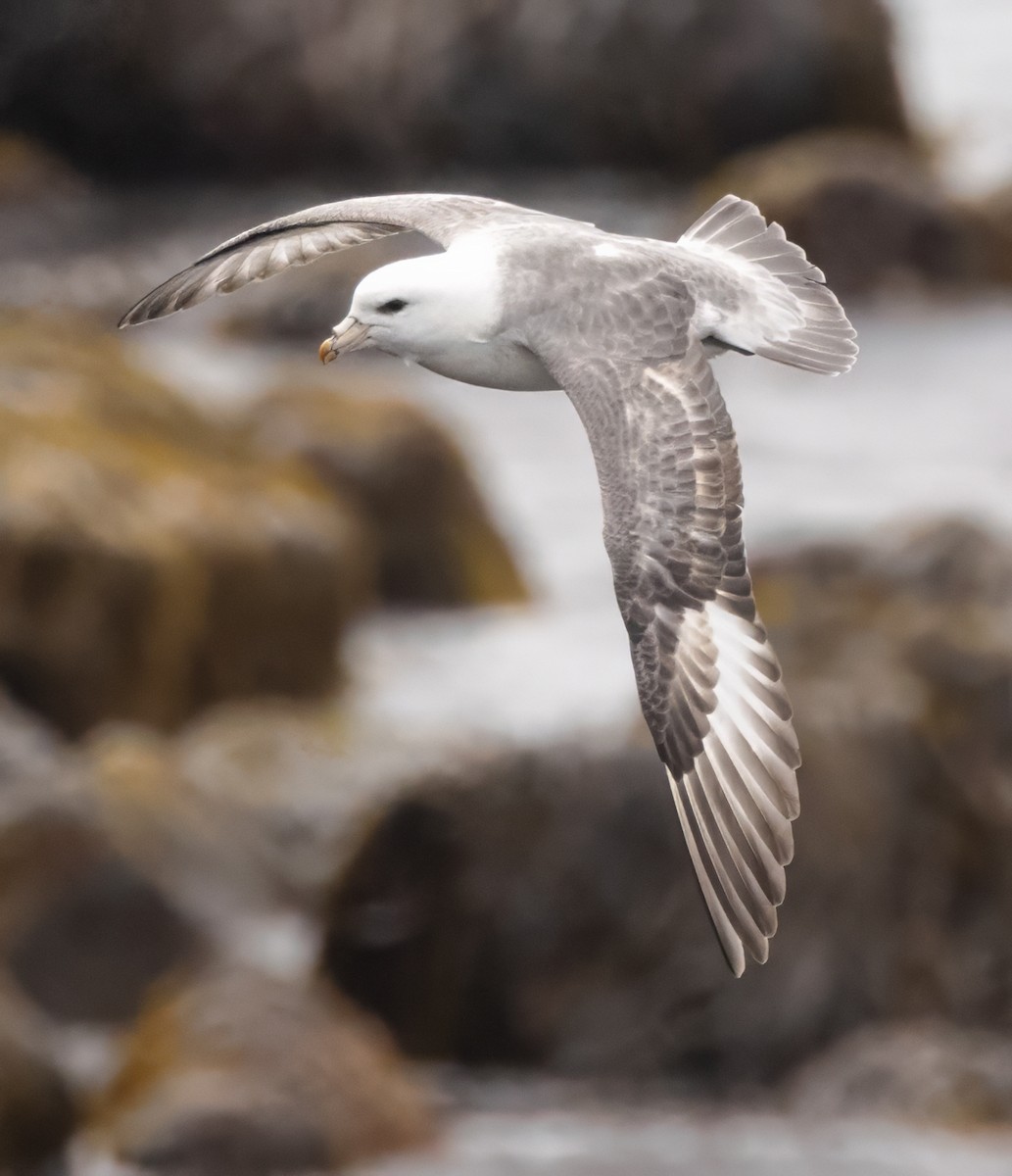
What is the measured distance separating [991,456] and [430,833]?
10876 millimetres

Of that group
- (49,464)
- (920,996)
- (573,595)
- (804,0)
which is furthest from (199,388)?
(920,996)

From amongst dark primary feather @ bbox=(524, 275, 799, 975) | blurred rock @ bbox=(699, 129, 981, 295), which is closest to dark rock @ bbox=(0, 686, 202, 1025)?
dark primary feather @ bbox=(524, 275, 799, 975)

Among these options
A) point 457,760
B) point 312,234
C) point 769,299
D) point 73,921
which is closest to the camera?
point 769,299

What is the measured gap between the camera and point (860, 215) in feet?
67.2

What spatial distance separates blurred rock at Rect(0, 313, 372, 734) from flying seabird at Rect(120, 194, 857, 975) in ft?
20.3

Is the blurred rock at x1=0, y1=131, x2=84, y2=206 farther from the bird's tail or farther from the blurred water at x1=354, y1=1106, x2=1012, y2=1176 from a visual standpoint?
the bird's tail

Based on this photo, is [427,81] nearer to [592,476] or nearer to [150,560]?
[592,476]

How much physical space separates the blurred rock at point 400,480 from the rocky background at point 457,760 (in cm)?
3

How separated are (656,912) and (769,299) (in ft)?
12.3

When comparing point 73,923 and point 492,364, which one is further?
point 73,923

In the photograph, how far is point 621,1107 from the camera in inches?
403

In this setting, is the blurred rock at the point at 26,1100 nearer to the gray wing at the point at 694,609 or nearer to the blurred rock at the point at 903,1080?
the blurred rock at the point at 903,1080

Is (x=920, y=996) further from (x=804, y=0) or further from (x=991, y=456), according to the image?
(x=804, y=0)

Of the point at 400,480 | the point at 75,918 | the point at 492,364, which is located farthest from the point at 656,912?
the point at 400,480
